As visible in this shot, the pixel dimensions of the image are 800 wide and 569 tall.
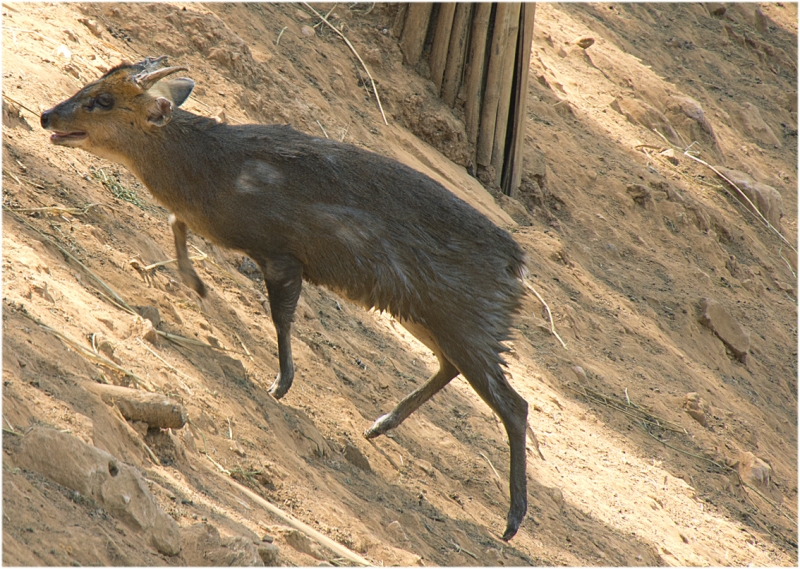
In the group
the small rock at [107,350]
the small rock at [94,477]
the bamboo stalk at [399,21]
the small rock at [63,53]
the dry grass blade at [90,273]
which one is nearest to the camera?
the small rock at [94,477]

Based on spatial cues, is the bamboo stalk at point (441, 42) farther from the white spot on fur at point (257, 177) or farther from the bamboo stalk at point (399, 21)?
the white spot on fur at point (257, 177)

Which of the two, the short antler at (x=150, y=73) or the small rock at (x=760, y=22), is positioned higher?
the small rock at (x=760, y=22)

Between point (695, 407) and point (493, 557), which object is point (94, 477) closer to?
point (493, 557)

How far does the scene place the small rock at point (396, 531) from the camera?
4.98m

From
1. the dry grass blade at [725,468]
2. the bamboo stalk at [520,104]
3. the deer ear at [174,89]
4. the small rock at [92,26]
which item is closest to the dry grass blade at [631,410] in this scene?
the dry grass blade at [725,468]

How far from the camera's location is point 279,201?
5.73 m

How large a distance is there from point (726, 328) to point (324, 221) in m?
6.86

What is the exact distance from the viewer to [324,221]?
225 inches

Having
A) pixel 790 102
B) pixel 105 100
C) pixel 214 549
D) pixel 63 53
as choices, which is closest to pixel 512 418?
pixel 214 549

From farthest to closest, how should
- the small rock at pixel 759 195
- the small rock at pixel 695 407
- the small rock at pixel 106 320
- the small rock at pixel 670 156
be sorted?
the small rock at pixel 759 195 < the small rock at pixel 670 156 < the small rock at pixel 695 407 < the small rock at pixel 106 320

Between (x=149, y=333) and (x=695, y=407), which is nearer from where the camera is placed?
(x=149, y=333)

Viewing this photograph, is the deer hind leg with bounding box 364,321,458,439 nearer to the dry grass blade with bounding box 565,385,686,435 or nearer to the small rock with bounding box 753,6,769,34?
the dry grass blade with bounding box 565,385,686,435

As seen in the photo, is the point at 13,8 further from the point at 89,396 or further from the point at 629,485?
the point at 629,485

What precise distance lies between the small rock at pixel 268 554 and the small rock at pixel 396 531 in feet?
4.14
